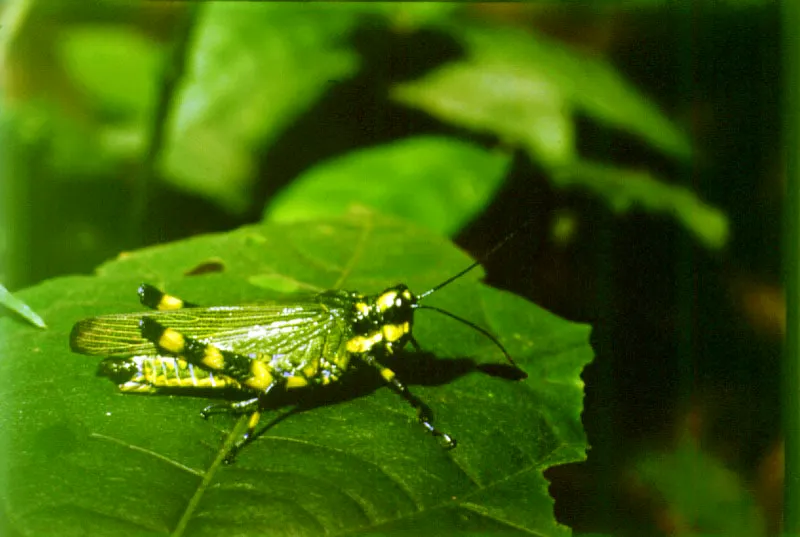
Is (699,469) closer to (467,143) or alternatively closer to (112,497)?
(467,143)

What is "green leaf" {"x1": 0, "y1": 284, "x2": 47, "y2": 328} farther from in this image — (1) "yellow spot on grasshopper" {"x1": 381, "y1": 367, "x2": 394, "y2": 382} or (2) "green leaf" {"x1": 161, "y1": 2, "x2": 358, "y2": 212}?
(2) "green leaf" {"x1": 161, "y1": 2, "x2": 358, "y2": 212}

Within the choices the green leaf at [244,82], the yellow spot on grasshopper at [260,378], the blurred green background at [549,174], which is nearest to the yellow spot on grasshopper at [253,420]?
the yellow spot on grasshopper at [260,378]

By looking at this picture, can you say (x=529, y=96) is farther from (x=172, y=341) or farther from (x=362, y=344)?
(x=172, y=341)

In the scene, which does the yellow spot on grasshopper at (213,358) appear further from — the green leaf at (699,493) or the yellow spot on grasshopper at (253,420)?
the green leaf at (699,493)

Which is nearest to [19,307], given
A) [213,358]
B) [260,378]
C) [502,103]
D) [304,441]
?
[213,358]

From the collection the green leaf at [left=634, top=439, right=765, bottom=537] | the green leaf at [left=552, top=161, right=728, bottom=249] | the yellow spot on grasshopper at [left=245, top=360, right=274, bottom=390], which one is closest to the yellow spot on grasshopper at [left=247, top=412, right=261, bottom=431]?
the yellow spot on grasshopper at [left=245, top=360, right=274, bottom=390]

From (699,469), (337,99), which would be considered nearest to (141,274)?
(337,99)
